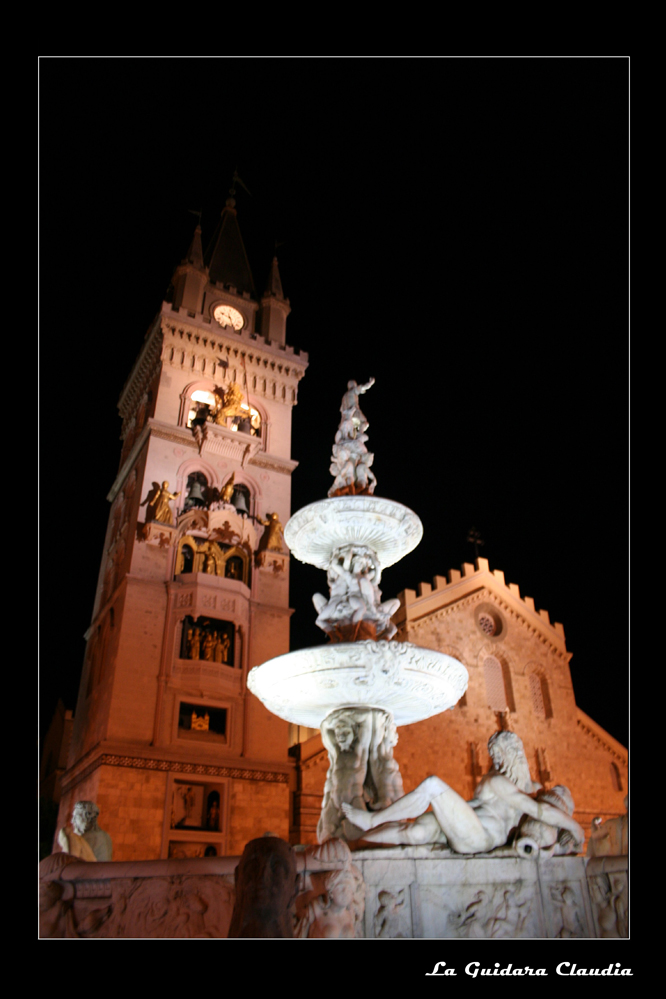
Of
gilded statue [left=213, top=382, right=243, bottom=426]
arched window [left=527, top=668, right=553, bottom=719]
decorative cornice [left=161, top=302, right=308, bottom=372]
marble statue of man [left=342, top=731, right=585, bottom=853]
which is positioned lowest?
arched window [left=527, top=668, right=553, bottom=719]

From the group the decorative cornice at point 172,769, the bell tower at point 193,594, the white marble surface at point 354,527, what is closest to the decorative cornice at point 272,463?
the bell tower at point 193,594

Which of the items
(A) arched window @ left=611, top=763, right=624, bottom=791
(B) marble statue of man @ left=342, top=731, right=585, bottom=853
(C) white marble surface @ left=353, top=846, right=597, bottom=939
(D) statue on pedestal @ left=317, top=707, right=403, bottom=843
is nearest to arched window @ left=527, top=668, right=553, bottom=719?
(A) arched window @ left=611, top=763, right=624, bottom=791

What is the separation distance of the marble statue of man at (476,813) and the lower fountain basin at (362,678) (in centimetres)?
251

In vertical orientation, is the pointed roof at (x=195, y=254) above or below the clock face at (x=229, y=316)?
above

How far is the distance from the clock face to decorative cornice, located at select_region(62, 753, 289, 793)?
19913mm

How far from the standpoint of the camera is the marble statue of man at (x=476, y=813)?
20.7 feet

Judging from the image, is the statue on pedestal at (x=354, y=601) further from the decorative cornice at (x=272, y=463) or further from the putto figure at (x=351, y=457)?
the decorative cornice at (x=272, y=463)

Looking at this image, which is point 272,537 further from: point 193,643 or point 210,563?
point 193,643

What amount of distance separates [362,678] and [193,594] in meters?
15.1

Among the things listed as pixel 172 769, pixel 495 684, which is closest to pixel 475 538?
pixel 495 684

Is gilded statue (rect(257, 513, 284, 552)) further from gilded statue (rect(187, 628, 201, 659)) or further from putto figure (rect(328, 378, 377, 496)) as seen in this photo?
putto figure (rect(328, 378, 377, 496))

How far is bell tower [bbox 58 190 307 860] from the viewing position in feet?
67.3

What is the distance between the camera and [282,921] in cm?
444

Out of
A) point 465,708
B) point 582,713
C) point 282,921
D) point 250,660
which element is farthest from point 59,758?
point 282,921
